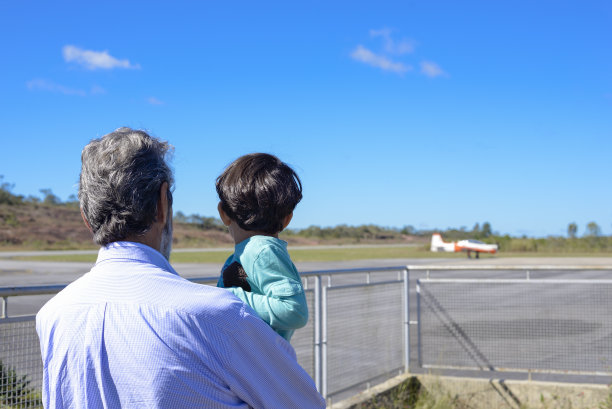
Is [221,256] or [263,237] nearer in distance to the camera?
[263,237]

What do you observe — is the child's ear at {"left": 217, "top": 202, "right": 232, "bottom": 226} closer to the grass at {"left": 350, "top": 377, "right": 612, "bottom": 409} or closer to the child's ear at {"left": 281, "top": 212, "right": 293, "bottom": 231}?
the child's ear at {"left": 281, "top": 212, "right": 293, "bottom": 231}

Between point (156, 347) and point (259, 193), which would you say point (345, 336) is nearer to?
point (259, 193)

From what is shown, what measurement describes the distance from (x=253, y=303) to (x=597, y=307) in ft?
17.9

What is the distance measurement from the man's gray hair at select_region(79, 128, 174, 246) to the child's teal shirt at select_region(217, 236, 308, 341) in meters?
0.65

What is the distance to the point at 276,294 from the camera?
190 centimetres

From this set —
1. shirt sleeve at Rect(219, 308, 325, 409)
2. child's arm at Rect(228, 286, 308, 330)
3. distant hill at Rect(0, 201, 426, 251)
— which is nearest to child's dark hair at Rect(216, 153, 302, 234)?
child's arm at Rect(228, 286, 308, 330)

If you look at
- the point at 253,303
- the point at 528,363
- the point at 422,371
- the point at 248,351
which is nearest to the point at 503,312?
the point at 528,363

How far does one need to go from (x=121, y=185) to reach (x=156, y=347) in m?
0.37

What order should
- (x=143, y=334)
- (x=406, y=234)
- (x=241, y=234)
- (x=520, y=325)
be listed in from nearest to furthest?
1. (x=143, y=334)
2. (x=241, y=234)
3. (x=520, y=325)
4. (x=406, y=234)

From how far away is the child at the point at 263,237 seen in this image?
189 cm

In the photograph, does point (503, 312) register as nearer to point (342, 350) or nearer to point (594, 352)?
point (594, 352)

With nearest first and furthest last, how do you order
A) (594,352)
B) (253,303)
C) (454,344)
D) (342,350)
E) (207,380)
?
1. (207,380)
2. (253,303)
3. (342,350)
4. (594,352)
5. (454,344)

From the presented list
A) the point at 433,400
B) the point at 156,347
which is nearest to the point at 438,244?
the point at 433,400

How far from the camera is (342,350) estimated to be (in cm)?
539
